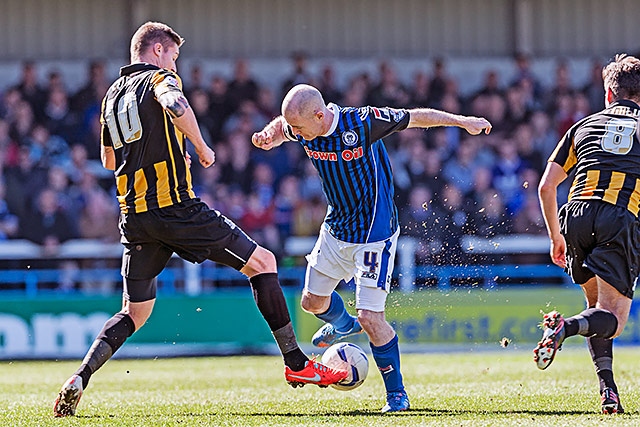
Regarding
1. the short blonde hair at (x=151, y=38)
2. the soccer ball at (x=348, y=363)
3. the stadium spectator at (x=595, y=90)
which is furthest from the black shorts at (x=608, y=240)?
the stadium spectator at (x=595, y=90)

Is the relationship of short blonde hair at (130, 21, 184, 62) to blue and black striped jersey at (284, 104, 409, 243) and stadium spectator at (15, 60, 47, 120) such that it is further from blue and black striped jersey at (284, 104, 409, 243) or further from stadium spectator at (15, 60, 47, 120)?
stadium spectator at (15, 60, 47, 120)

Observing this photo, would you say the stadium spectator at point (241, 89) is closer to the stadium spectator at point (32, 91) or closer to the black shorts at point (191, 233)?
the stadium spectator at point (32, 91)

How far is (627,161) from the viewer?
21.9 feet

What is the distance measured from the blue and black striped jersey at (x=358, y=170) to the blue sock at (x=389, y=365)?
71 cm

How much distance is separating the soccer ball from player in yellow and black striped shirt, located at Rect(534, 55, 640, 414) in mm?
1477

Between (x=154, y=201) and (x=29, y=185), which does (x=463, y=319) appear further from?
(x=154, y=201)

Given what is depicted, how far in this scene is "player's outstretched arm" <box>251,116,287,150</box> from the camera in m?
7.45

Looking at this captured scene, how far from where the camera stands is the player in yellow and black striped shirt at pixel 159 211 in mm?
6898

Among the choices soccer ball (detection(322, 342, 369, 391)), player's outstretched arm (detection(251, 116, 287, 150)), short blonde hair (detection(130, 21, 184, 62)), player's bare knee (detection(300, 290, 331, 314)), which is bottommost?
soccer ball (detection(322, 342, 369, 391))

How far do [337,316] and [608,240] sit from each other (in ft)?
6.79

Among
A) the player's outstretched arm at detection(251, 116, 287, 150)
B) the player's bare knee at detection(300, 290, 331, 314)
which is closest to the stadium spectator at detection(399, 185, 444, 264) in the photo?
the player's bare knee at detection(300, 290, 331, 314)

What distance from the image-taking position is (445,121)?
695 cm

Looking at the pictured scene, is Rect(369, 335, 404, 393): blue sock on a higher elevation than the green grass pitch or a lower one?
higher

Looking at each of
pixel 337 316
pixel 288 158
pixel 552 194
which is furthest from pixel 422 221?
pixel 552 194
